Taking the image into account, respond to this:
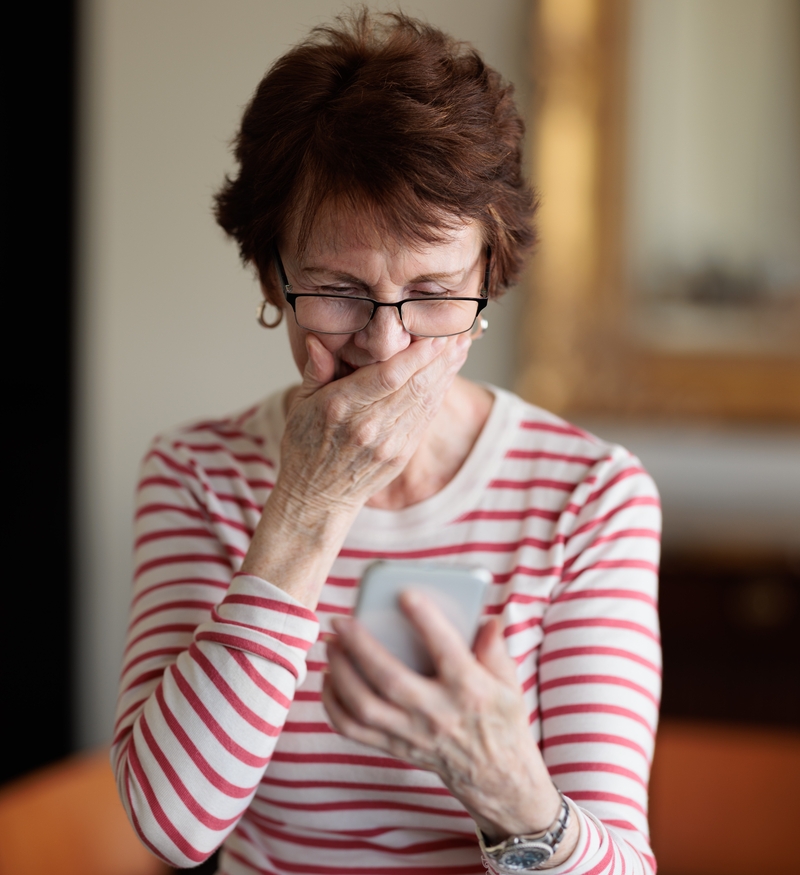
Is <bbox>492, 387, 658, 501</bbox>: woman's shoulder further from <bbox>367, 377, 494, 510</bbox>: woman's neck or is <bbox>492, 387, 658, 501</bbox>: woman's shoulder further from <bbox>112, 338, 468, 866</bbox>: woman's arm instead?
<bbox>112, 338, 468, 866</bbox>: woman's arm

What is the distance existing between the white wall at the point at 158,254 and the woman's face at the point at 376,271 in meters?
1.58

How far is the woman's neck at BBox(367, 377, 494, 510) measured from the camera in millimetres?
1142

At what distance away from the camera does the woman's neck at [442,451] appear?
1.14 metres

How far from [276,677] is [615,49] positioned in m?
2.07

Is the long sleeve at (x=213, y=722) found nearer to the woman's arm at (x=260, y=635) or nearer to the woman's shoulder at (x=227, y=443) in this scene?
the woman's arm at (x=260, y=635)

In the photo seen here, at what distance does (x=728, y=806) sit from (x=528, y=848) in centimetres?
85

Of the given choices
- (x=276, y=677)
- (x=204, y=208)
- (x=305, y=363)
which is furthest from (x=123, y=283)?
(x=276, y=677)

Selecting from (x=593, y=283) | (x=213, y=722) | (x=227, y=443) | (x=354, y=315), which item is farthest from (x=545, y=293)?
(x=213, y=722)

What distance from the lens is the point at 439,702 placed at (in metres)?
0.73

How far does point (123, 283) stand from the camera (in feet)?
8.89

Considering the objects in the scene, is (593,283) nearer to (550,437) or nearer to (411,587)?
(550,437)

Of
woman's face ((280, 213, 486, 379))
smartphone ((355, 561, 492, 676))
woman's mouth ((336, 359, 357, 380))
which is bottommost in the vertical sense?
smartphone ((355, 561, 492, 676))

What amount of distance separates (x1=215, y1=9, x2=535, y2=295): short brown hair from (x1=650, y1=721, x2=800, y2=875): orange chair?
0.93m

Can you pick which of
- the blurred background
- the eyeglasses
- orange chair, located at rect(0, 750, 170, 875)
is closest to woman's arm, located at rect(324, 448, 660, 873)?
the eyeglasses
